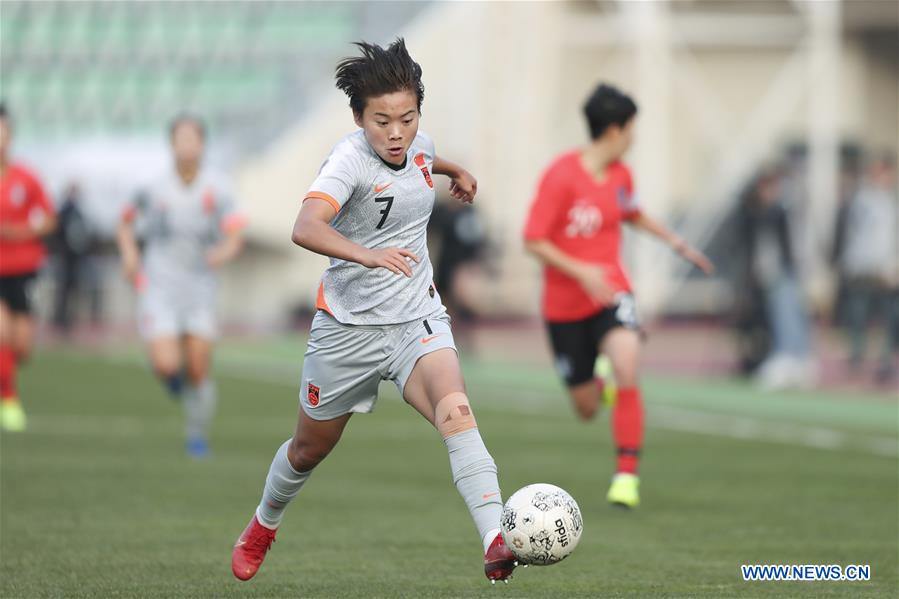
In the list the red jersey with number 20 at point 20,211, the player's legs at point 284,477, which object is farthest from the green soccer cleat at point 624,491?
the red jersey with number 20 at point 20,211

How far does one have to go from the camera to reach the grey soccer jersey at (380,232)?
6.73 metres

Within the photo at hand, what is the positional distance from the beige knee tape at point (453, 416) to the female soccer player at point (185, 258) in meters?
6.51

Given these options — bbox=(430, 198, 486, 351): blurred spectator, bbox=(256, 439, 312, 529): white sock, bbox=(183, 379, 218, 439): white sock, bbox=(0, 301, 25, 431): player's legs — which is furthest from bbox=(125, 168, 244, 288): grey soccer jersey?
bbox=(430, 198, 486, 351): blurred spectator

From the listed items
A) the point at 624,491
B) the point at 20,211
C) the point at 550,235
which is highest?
the point at 550,235

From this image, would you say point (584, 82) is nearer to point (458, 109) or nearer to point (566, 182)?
point (458, 109)

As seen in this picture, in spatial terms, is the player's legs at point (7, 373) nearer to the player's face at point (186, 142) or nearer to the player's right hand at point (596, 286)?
the player's face at point (186, 142)

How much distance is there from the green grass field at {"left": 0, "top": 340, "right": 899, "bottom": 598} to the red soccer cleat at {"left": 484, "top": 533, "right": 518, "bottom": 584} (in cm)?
62

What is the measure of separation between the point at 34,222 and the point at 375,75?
8516mm

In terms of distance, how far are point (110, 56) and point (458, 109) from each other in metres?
16.2

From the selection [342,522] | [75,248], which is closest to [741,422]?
[342,522]

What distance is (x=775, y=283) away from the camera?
67.5ft

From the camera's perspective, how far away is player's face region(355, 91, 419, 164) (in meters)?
6.55

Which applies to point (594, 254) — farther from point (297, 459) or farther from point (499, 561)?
point (499, 561)

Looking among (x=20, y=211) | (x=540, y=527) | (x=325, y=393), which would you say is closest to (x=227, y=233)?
(x=20, y=211)
